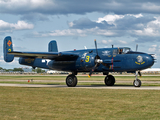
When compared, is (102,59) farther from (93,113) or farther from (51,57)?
(93,113)

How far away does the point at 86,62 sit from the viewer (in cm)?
2700

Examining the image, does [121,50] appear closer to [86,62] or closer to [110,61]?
[110,61]

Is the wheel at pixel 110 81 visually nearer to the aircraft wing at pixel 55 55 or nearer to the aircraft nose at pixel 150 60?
the aircraft wing at pixel 55 55

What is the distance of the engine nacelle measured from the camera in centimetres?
2675

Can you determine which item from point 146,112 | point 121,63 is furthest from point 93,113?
point 121,63

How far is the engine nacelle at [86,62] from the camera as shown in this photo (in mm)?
26750

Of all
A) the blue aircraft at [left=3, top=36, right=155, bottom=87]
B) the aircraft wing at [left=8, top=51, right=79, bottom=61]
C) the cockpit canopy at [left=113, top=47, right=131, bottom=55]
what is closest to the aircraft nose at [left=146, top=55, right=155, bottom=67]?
the blue aircraft at [left=3, top=36, right=155, bottom=87]

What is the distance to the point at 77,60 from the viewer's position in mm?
28062

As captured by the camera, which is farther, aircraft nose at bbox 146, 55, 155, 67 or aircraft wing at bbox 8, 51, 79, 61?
aircraft wing at bbox 8, 51, 79, 61

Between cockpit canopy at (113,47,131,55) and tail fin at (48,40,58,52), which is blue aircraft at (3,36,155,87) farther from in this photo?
tail fin at (48,40,58,52)

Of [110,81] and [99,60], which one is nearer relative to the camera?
[99,60]

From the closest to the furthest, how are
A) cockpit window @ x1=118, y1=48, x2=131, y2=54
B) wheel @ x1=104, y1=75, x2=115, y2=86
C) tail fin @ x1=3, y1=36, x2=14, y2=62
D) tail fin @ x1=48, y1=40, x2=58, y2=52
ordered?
cockpit window @ x1=118, y1=48, x2=131, y2=54 → wheel @ x1=104, y1=75, x2=115, y2=86 → tail fin @ x1=3, y1=36, x2=14, y2=62 → tail fin @ x1=48, y1=40, x2=58, y2=52

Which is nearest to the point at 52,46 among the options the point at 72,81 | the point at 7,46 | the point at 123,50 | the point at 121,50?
the point at 7,46

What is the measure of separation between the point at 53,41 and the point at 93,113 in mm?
29695
